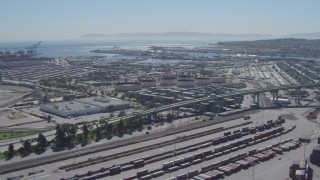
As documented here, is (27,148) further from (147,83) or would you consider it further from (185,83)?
(185,83)

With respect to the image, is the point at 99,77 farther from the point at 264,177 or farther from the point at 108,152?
the point at 264,177

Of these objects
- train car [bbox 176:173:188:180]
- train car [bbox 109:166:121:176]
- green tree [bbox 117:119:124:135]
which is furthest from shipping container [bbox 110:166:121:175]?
green tree [bbox 117:119:124:135]

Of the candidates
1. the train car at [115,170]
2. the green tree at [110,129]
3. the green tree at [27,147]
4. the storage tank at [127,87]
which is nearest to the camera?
the train car at [115,170]

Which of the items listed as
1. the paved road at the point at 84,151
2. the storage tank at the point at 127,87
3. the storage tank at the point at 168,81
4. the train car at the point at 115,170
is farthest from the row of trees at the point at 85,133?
the storage tank at the point at 168,81

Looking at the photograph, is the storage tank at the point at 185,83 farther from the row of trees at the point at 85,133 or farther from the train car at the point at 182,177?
the train car at the point at 182,177

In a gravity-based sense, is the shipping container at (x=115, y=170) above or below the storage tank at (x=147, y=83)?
below

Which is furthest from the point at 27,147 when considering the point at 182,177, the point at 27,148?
the point at 182,177

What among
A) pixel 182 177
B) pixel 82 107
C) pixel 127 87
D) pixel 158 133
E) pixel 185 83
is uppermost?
pixel 185 83

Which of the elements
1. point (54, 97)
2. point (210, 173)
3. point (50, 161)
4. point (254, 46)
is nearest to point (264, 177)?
point (210, 173)

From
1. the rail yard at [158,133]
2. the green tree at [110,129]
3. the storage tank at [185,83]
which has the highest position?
the storage tank at [185,83]
